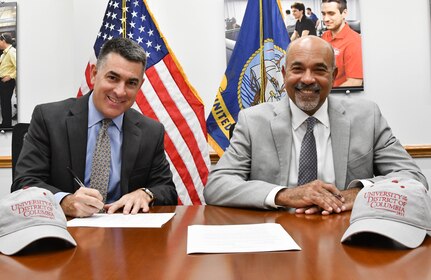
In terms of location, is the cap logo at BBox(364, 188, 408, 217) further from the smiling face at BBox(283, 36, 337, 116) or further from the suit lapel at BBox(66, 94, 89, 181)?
the suit lapel at BBox(66, 94, 89, 181)

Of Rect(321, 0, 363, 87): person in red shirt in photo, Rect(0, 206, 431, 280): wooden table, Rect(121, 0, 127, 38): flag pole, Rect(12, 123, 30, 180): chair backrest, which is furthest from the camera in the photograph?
Rect(321, 0, 363, 87): person in red shirt in photo

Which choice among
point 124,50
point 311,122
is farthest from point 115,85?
point 311,122

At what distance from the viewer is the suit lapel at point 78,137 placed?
6.16ft

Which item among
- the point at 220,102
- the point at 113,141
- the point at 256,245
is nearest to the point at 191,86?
the point at 220,102

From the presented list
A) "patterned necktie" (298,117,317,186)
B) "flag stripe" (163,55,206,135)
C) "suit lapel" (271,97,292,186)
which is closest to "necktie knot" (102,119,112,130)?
"suit lapel" (271,97,292,186)

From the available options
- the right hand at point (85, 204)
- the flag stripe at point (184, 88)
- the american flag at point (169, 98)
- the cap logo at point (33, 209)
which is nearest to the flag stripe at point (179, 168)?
the american flag at point (169, 98)

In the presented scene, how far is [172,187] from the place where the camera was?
200cm

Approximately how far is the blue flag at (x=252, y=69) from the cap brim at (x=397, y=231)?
215cm

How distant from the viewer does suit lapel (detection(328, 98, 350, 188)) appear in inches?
71.3

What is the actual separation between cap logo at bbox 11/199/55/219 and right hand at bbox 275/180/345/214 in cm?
80

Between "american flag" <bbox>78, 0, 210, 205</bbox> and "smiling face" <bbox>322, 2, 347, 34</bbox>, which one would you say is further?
"smiling face" <bbox>322, 2, 347, 34</bbox>

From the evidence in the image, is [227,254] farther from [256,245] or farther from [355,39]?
[355,39]

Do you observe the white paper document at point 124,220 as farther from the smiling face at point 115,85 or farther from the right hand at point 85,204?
the smiling face at point 115,85

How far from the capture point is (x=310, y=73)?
1967mm
